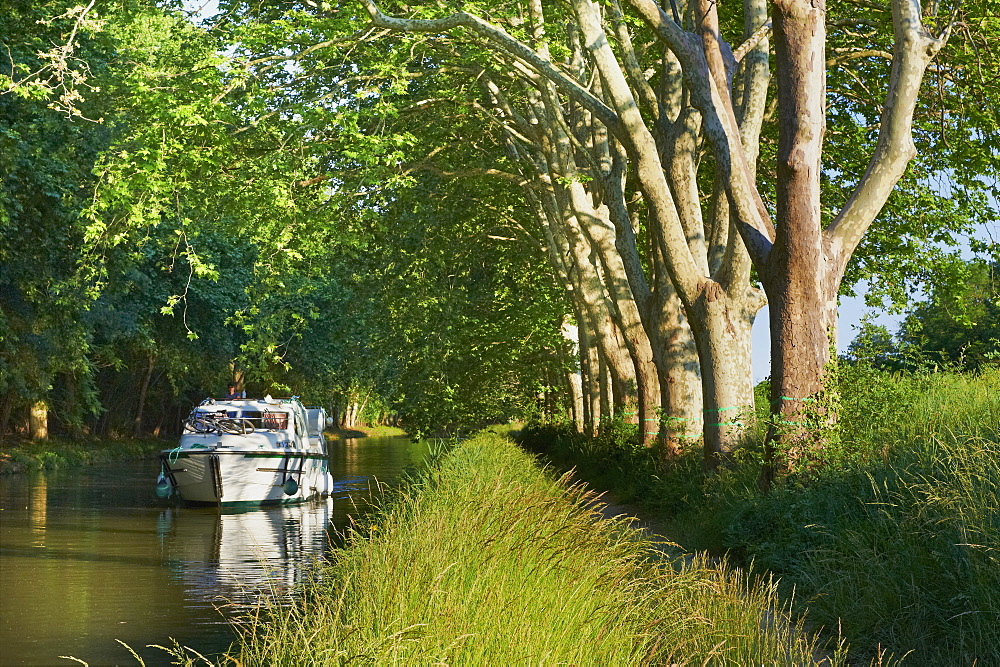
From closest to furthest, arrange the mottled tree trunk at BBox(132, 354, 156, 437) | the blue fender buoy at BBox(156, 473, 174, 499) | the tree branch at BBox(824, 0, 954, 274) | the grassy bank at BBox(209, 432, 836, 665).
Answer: the grassy bank at BBox(209, 432, 836, 665) → the tree branch at BBox(824, 0, 954, 274) → the blue fender buoy at BBox(156, 473, 174, 499) → the mottled tree trunk at BBox(132, 354, 156, 437)

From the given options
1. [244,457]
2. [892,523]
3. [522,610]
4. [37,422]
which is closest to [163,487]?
[244,457]

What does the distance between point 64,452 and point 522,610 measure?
4104cm

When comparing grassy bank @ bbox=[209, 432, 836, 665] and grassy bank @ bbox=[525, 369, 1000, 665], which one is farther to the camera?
grassy bank @ bbox=[525, 369, 1000, 665]

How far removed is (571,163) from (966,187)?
9.09 metres

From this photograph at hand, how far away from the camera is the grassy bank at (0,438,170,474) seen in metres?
38.5

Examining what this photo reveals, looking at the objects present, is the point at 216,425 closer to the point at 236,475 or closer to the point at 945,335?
the point at 236,475

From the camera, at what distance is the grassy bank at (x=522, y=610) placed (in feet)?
20.2

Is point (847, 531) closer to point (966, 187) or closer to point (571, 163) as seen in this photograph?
point (571, 163)

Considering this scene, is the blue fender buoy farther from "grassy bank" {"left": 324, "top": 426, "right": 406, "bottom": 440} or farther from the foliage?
"grassy bank" {"left": 324, "top": 426, "right": 406, "bottom": 440}

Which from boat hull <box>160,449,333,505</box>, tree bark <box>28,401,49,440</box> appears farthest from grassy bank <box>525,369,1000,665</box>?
tree bark <box>28,401,49,440</box>

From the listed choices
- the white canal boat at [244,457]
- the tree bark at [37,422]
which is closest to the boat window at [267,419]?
the white canal boat at [244,457]

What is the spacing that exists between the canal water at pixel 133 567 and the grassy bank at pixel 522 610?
0.67 metres

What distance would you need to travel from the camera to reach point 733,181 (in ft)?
46.1

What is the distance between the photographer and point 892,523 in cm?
951
